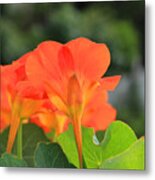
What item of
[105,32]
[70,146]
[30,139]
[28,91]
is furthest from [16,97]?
[105,32]

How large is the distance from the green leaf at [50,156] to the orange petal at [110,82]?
0.98 feet

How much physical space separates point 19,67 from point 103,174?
532mm

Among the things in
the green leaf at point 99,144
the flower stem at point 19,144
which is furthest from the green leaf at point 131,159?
the flower stem at point 19,144

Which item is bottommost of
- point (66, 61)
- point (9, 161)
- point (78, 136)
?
point (9, 161)

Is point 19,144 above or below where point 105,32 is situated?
below

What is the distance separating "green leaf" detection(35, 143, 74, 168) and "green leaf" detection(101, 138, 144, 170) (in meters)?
Result: 0.16

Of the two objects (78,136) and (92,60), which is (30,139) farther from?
(92,60)

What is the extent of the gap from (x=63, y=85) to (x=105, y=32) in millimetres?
261

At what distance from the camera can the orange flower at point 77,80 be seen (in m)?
2.22

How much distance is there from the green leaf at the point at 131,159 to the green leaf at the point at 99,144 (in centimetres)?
2

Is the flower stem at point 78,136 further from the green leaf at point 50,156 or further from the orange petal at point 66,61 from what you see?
the orange petal at point 66,61

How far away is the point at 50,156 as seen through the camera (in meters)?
2.26

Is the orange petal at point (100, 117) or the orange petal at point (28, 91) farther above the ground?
the orange petal at point (28, 91)

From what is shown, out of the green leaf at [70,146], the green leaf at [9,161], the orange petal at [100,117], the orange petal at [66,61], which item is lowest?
the green leaf at [9,161]
